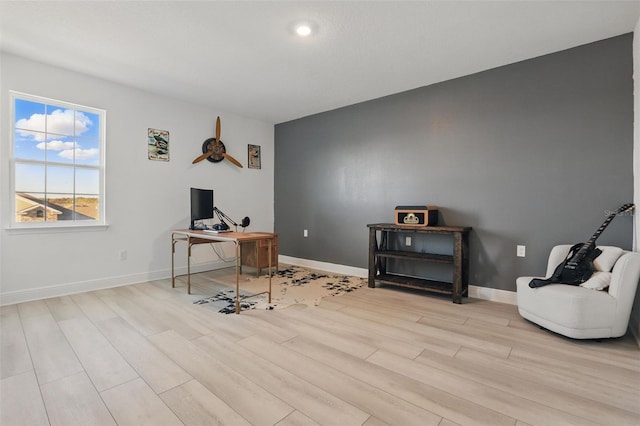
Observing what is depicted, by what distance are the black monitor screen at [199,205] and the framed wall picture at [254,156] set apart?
1.39 metres

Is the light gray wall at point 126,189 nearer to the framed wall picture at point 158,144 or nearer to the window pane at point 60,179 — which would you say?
the framed wall picture at point 158,144

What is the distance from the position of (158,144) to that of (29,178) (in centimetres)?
140

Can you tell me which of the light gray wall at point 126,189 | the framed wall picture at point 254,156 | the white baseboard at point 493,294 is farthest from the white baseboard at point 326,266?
the framed wall picture at point 254,156

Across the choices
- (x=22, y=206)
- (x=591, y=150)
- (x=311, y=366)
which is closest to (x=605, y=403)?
(x=311, y=366)

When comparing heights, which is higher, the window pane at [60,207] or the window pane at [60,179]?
the window pane at [60,179]

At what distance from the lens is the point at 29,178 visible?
3.26 meters

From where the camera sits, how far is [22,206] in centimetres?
322

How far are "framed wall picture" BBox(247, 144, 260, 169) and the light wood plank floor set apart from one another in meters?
2.91

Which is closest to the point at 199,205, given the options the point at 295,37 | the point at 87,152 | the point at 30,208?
the point at 87,152

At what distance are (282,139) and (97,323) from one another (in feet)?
12.7

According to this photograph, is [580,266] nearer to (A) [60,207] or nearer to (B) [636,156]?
(B) [636,156]

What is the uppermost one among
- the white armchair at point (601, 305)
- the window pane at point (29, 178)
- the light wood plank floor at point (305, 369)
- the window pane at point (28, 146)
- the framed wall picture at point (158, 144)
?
the framed wall picture at point (158, 144)

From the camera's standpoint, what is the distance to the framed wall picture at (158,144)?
13.5ft

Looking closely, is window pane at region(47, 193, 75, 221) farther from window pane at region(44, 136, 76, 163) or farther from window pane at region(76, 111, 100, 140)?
window pane at region(76, 111, 100, 140)
